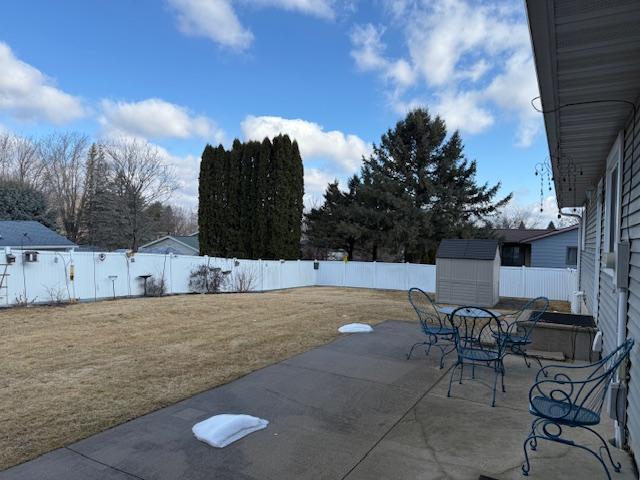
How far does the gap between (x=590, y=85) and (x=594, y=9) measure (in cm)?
106

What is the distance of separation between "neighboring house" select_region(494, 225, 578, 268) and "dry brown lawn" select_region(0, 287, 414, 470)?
59.1ft

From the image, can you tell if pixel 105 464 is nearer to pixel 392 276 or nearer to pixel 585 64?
pixel 585 64

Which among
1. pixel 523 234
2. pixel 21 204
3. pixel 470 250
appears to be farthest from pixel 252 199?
pixel 523 234

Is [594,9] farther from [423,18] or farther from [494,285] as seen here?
[494,285]

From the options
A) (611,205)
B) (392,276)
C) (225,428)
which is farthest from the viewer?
(392,276)

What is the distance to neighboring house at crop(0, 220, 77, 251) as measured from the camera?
18953 millimetres

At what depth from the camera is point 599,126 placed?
12.2ft

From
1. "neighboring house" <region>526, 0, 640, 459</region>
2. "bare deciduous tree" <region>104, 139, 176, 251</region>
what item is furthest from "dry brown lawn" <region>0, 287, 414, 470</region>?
"bare deciduous tree" <region>104, 139, 176, 251</region>

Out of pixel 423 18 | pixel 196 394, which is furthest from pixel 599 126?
pixel 423 18

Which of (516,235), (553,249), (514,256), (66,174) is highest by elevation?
(66,174)

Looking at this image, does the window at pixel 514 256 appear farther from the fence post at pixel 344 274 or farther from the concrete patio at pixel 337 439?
the concrete patio at pixel 337 439

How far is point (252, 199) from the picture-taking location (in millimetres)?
24625

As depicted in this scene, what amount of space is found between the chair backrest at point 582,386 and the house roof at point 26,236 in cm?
2154

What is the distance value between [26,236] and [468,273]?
20253 mm
